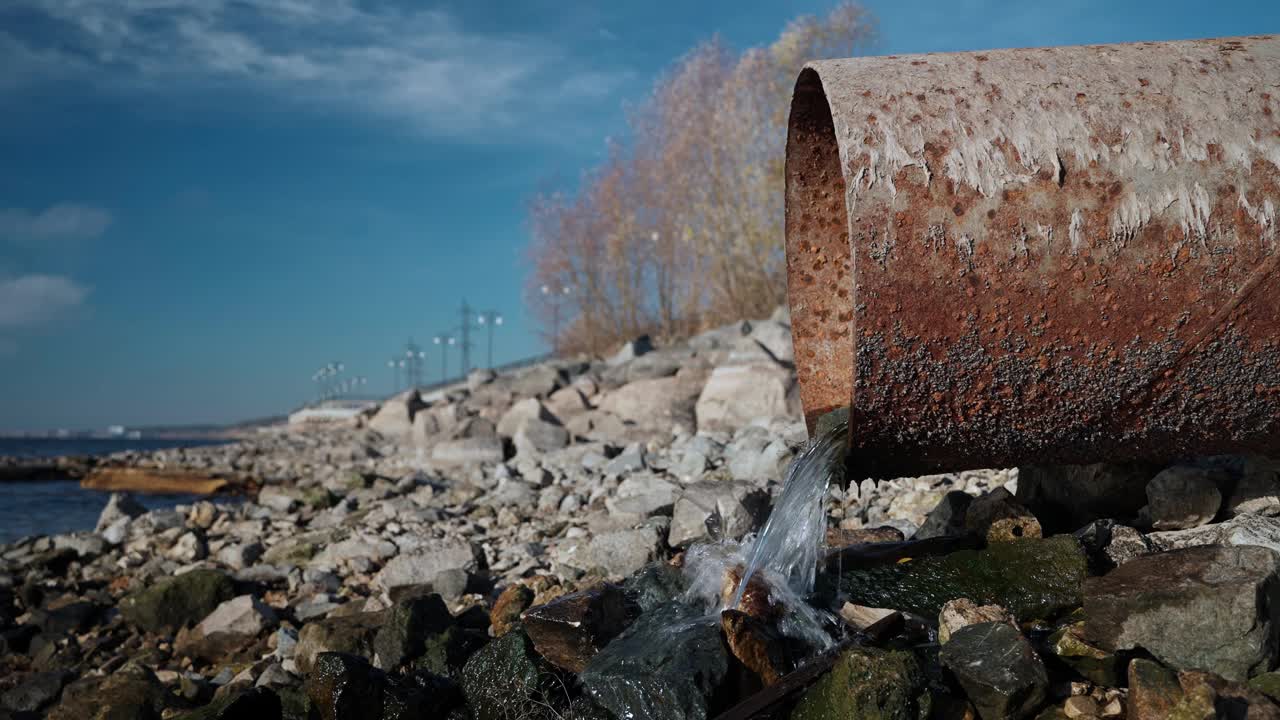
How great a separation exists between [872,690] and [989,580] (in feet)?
3.40

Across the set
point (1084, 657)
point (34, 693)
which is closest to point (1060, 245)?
point (1084, 657)

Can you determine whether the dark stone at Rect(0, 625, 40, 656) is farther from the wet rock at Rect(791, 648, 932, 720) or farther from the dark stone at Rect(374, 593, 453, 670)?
the wet rock at Rect(791, 648, 932, 720)

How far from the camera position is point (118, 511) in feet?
30.8

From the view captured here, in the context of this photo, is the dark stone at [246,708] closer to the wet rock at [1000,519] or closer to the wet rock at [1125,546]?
the wet rock at [1000,519]

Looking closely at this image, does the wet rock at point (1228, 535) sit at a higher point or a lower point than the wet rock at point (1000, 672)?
higher

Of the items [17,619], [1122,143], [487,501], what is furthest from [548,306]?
[1122,143]

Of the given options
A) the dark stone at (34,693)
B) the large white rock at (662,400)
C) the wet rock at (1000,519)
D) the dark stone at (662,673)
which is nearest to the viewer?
the dark stone at (662,673)

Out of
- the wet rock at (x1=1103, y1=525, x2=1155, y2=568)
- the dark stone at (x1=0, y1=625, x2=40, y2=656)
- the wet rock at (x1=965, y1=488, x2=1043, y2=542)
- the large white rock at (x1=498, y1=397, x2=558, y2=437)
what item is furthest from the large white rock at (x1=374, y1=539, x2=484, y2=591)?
the large white rock at (x1=498, y1=397, x2=558, y2=437)

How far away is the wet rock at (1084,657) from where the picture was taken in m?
2.97

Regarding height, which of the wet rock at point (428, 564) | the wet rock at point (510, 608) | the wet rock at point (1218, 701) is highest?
the wet rock at point (1218, 701)

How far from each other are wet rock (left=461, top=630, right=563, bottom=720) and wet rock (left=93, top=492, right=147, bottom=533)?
6.87m

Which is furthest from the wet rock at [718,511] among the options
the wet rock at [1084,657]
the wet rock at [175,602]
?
the wet rock at [175,602]

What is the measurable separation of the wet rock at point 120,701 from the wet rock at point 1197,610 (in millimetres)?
3993

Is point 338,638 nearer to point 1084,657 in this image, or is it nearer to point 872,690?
point 872,690
